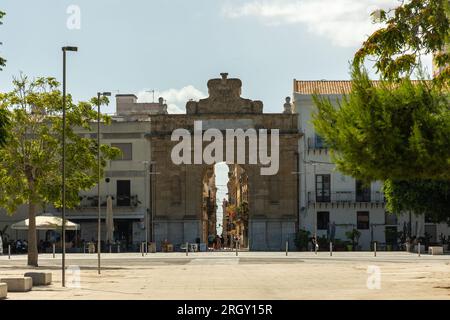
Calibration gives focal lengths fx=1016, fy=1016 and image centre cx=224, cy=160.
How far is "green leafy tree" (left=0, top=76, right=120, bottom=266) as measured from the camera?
4388 cm

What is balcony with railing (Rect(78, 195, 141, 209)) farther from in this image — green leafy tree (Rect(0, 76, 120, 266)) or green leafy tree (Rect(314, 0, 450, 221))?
green leafy tree (Rect(314, 0, 450, 221))

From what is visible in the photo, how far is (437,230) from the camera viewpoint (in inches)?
3071

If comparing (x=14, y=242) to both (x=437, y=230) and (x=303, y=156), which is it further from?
(x=437, y=230)

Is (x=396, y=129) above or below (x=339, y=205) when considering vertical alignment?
above

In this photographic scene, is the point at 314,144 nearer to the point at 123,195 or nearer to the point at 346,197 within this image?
the point at 346,197

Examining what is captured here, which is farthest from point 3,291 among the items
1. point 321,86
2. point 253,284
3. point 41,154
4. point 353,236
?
point 321,86

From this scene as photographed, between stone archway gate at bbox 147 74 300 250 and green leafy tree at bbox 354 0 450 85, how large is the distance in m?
52.1

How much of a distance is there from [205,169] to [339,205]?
35.7 ft

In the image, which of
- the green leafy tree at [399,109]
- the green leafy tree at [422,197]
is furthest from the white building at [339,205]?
the green leafy tree at [399,109]

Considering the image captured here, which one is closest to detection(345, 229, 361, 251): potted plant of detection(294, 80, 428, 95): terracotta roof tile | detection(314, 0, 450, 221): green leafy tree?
detection(294, 80, 428, 95): terracotta roof tile

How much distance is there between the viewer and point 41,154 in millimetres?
43875

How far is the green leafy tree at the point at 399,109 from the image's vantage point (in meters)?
26.9
